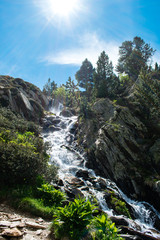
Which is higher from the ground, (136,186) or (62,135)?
(62,135)

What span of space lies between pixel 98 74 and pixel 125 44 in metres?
23.6

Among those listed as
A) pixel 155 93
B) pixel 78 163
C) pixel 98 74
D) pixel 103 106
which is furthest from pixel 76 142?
pixel 98 74

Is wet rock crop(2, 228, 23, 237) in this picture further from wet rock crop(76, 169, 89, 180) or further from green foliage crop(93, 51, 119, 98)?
green foliage crop(93, 51, 119, 98)

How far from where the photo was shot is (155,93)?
961 inches

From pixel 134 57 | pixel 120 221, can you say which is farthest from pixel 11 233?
pixel 134 57

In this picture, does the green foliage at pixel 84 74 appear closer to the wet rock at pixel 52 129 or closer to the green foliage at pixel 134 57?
the green foliage at pixel 134 57

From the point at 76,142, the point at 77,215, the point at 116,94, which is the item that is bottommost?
the point at 77,215

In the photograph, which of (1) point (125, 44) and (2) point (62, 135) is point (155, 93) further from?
(1) point (125, 44)

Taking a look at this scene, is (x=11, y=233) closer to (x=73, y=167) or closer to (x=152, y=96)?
(x=73, y=167)

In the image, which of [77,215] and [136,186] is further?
[136,186]

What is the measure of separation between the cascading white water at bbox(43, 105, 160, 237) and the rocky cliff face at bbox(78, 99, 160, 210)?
44.5 inches

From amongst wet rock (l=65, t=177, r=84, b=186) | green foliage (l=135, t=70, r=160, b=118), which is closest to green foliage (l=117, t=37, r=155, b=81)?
green foliage (l=135, t=70, r=160, b=118)

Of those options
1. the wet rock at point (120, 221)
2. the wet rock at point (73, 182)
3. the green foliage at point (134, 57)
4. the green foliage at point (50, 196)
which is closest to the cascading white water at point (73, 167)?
the wet rock at point (73, 182)

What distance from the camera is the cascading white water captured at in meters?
12.8
